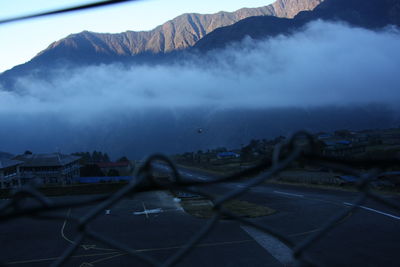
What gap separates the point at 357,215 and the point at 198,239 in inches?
499

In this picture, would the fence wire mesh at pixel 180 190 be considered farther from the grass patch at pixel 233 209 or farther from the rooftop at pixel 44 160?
the rooftop at pixel 44 160

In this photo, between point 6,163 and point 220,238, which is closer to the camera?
point 220,238

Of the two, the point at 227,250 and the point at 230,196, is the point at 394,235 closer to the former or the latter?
the point at 227,250

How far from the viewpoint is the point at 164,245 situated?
9352 millimetres

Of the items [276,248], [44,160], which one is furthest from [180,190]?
[44,160]

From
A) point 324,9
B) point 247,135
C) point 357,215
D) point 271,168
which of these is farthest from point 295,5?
point 271,168

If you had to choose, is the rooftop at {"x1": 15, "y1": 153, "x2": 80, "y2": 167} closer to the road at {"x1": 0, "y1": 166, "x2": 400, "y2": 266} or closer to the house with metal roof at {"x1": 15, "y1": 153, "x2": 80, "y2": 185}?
the house with metal roof at {"x1": 15, "y1": 153, "x2": 80, "y2": 185}

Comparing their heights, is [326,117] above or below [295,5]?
below

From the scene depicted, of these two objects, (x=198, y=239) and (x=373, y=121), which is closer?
(x=198, y=239)

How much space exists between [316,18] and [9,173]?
96468mm

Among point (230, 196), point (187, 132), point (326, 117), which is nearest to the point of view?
point (230, 196)

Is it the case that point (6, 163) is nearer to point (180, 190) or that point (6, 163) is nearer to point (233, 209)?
point (233, 209)

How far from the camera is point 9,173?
23.0 m

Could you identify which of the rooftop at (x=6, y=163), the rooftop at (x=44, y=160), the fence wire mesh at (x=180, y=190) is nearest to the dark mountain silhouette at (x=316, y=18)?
the rooftop at (x=44, y=160)
